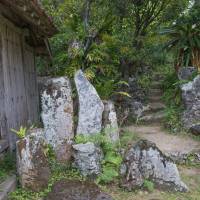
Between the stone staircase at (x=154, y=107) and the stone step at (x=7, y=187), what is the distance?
20.7 feet

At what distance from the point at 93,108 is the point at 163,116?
4387mm

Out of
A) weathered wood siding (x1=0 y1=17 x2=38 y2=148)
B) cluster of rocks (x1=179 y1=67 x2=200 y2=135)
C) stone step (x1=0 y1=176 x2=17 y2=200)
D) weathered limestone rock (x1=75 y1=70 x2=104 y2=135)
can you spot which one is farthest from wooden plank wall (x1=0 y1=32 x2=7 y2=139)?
cluster of rocks (x1=179 y1=67 x2=200 y2=135)

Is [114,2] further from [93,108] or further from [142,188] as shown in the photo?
[142,188]

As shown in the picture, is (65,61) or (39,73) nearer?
(65,61)

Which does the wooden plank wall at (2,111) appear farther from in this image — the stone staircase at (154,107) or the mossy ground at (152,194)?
the stone staircase at (154,107)

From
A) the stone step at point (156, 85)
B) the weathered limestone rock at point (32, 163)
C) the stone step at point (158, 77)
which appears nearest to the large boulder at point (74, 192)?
the weathered limestone rock at point (32, 163)

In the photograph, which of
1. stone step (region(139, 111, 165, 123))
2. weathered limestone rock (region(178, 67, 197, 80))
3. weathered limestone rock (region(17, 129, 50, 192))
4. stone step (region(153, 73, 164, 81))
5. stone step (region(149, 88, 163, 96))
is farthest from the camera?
stone step (region(153, 73, 164, 81))

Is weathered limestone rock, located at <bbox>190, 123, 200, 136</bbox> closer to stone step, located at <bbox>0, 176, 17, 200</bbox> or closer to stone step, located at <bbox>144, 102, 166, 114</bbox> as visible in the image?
stone step, located at <bbox>144, 102, 166, 114</bbox>

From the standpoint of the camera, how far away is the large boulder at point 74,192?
5562 millimetres

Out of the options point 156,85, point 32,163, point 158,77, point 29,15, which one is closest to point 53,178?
point 32,163

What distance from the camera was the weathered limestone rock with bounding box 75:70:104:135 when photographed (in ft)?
24.2

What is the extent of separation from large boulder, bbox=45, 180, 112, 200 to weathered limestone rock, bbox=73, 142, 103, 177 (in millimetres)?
571

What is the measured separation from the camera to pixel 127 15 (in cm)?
1152

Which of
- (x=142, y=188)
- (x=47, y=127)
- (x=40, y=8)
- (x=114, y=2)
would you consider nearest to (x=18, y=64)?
(x=47, y=127)
